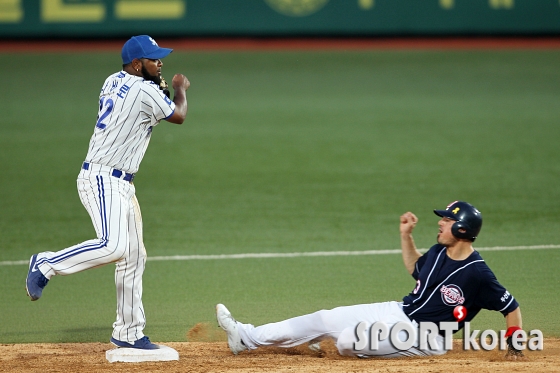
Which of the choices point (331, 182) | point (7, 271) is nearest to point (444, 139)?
point (331, 182)

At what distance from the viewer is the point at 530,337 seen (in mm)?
6641

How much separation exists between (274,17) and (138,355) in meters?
14.5

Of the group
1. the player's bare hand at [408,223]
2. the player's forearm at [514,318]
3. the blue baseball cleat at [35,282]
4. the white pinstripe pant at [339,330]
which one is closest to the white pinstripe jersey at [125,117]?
the blue baseball cleat at [35,282]

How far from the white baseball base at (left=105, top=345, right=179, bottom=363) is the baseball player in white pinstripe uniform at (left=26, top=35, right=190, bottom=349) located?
3.0 inches

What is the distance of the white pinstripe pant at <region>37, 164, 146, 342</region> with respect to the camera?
19.4 feet

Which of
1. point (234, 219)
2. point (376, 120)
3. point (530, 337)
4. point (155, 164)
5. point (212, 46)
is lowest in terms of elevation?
point (530, 337)

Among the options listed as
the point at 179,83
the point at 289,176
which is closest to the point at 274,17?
the point at 289,176

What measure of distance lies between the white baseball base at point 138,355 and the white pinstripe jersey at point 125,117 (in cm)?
122

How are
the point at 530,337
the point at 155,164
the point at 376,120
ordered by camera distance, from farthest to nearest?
the point at 376,120
the point at 155,164
the point at 530,337

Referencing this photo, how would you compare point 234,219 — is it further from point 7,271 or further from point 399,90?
point 399,90

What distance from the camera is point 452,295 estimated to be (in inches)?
236

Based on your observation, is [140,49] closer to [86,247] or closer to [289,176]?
[86,247]

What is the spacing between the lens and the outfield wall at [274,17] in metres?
19.3

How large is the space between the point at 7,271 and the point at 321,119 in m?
8.26
